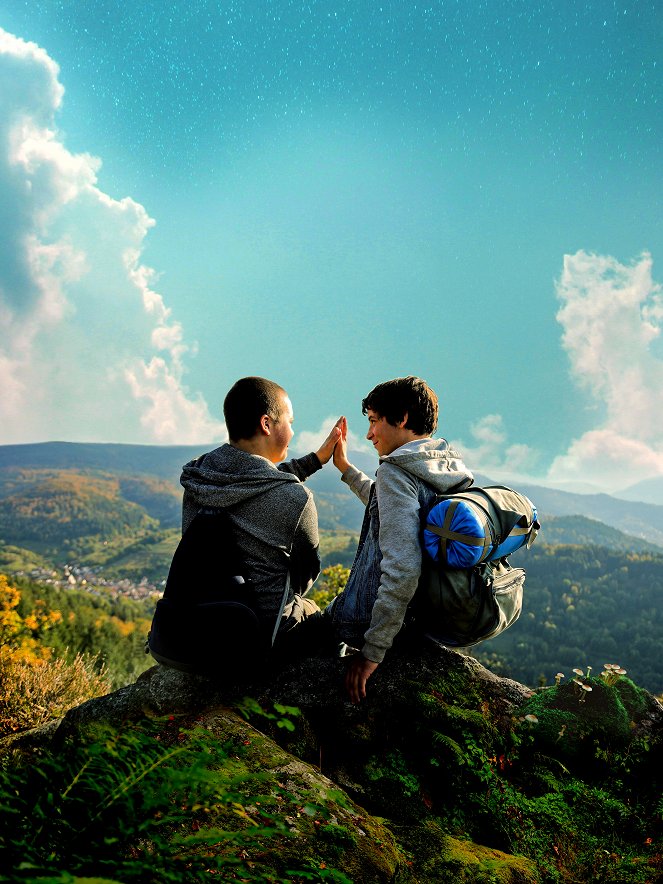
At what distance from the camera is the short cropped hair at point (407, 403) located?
4.01m

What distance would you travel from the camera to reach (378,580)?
3.75 m

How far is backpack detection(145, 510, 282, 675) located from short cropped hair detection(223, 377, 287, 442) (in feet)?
2.31

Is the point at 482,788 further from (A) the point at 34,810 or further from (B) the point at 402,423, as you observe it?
(A) the point at 34,810

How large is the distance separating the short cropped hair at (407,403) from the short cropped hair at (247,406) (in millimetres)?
844

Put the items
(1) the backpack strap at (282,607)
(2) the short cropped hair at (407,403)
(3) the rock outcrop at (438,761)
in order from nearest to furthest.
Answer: (3) the rock outcrop at (438,761)
(1) the backpack strap at (282,607)
(2) the short cropped hair at (407,403)

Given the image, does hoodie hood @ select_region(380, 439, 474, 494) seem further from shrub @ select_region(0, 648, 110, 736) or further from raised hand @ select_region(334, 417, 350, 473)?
shrub @ select_region(0, 648, 110, 736)

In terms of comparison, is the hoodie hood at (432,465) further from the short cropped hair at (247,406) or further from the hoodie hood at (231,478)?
the short cropped hair at (247,406)

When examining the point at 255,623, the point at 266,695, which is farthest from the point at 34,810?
the point at 266,695

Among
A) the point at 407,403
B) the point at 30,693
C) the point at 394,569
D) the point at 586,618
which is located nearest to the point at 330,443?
the point at 407,403

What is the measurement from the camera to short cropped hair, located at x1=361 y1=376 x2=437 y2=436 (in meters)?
4.01

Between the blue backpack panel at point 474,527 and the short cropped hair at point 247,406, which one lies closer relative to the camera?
the blue backpack panel at point 474,527

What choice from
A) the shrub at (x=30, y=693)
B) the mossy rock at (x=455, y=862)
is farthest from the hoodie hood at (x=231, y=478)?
the shrub at (x=30, y=693)

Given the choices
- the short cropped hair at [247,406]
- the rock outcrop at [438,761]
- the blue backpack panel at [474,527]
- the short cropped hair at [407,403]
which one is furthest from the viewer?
the short cropped hair at [407,403]

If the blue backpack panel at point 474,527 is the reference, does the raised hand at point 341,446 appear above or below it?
above
